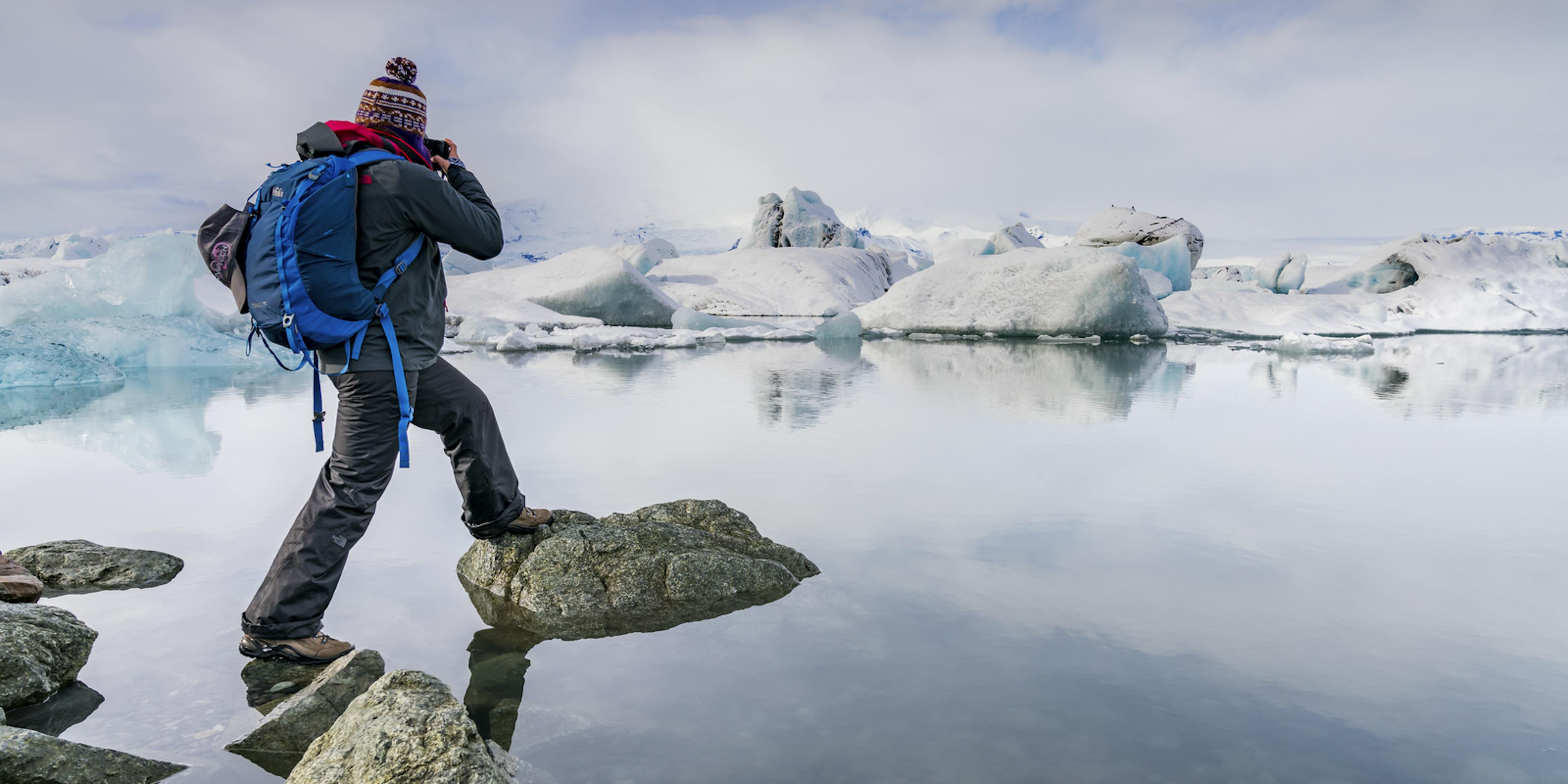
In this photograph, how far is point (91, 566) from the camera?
2.84 meters

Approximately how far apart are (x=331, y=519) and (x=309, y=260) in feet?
2.10

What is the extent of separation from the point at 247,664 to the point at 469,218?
1.21 m

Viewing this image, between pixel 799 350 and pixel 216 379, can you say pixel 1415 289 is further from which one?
pixel 216 379

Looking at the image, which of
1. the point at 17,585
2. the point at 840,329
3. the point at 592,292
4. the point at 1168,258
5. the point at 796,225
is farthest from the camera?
the point at 796,225

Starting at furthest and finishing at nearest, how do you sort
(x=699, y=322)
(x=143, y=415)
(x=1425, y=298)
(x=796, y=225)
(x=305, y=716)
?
(x=796, y=225)
(x=1425, y=298)
(x=699, y=322)
(x=143, y=415)
(x=305, y=716)

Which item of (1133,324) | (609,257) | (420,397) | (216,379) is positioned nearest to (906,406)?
(420,397)

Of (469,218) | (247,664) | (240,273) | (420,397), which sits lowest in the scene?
(247,664)

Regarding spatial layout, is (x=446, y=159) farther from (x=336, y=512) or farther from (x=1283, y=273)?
(x=1283, y=273)

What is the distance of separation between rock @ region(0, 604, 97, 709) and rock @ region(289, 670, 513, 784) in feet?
2.70

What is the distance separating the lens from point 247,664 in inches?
87.3

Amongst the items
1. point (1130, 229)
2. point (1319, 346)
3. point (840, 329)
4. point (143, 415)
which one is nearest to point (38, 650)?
point (143, 415)

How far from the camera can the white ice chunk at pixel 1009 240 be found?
1417 inches

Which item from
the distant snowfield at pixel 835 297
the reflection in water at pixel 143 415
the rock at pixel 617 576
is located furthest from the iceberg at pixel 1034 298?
the rock at pixel 617 576

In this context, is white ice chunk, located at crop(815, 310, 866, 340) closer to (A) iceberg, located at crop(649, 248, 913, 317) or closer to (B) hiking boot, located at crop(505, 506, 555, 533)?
(A) iceberg, located at crop(649, 248, 913, 317)
